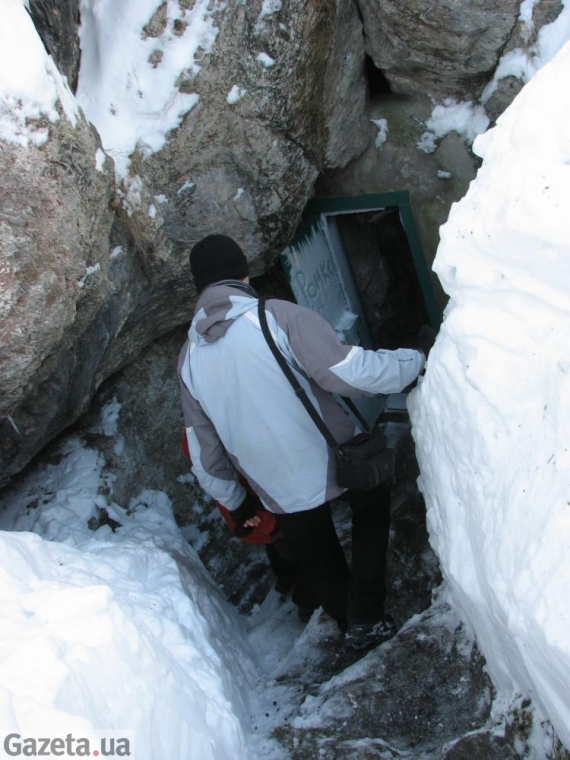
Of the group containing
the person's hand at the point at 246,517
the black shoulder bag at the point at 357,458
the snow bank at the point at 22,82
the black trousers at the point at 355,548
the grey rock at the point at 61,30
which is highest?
the grey rock at the point at 61,30

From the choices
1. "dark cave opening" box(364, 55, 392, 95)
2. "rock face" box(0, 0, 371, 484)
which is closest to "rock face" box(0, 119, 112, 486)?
"rock face" box(0, 0, 371, 484)

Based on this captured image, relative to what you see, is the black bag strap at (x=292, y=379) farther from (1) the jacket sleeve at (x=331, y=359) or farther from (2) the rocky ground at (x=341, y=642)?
(2) the rocky ground at (x=341, y=642)

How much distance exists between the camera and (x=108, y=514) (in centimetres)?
410

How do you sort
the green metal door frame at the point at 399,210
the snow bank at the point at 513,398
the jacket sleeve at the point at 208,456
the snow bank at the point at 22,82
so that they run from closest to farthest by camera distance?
the snow bank at the point at 513,398, the snow bank at the point at 22,82, the jacket sleeve at the point at 208,456, the green metal door frame at the point at 399,210

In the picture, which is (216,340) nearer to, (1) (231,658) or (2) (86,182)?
(2) (86,182)

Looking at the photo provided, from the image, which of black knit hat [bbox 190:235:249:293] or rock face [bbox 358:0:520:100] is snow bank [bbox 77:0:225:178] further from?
rock face [bbox 358:0:520:100]

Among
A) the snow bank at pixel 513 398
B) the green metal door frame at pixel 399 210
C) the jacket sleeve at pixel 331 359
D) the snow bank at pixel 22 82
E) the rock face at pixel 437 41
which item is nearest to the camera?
the snow bank at pixel 513 398

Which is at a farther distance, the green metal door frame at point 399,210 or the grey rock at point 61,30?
the green metal door frame at point 399,210

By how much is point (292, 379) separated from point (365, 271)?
3.31 m

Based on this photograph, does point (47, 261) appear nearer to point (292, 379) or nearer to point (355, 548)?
point (292, 379)

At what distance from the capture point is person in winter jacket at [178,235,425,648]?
2.78m

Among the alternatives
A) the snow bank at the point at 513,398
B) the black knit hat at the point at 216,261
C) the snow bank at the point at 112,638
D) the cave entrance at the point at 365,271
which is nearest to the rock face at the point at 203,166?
the cave entrance at the point at 365,271

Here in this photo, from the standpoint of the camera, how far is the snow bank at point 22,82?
2.61m

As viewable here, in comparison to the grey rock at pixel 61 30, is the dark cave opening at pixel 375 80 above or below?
below
